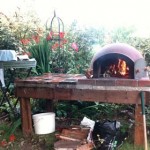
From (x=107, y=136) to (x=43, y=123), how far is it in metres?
0.90

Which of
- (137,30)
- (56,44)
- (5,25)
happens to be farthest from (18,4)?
(137,30)

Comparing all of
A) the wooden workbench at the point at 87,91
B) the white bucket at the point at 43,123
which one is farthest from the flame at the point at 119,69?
the white bucket at the point at 43,123

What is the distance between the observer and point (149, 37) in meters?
5.55

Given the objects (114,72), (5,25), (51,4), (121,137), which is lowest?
(121,137)

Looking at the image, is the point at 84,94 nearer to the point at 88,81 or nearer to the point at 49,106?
the point at 88,81

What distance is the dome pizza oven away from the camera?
11.1 ft

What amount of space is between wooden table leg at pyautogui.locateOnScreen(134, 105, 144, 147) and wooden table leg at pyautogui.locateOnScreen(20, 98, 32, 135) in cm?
153

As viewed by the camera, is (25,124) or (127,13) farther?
(127,13)

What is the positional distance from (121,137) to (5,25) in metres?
3.57

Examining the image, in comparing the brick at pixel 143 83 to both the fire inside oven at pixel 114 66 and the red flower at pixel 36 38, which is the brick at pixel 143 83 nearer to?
the fire inside oven at pixel 114 66

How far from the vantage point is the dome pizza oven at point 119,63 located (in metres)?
3.39

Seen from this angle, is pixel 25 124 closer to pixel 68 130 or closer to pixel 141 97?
pixel 68 130

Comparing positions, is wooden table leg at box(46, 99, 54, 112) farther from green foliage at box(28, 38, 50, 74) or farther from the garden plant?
green foliage at box(28, 38, 50, 74)

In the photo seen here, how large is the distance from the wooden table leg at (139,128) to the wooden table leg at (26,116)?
5.03 feet
